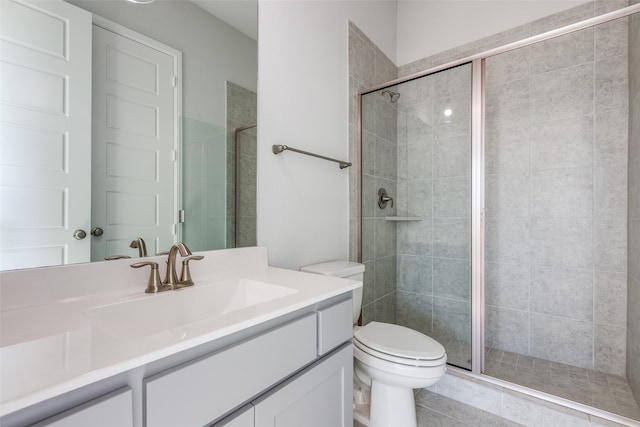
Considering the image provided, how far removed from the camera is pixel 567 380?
67.7 inches

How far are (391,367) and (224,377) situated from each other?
2.79ft

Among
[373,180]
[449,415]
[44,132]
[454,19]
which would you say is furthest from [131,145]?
[454,19]

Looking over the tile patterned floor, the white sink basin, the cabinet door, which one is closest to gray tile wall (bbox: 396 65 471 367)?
the tile patterned floor

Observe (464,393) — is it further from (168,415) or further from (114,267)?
(114,267)

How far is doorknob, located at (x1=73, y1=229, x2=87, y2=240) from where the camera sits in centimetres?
84

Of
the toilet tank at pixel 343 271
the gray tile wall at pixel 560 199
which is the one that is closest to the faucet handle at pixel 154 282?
the toilet tank at pixel 343 271

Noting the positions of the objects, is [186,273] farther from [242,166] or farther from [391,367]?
[391,367]

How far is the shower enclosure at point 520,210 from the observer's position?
66.4 inches

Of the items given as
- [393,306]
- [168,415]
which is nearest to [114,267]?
[168,415]

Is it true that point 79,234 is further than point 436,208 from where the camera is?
No

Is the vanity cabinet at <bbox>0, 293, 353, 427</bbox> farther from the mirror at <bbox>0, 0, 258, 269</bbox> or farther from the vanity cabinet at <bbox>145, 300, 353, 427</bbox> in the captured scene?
the mirror at <bbox>0, 0, 258, 269</bbox>

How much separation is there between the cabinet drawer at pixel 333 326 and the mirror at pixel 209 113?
1.72 ft

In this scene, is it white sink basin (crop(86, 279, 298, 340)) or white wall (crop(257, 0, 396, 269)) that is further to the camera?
white wall (crop(257, 0, 396, 269))

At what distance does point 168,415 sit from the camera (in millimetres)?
551
